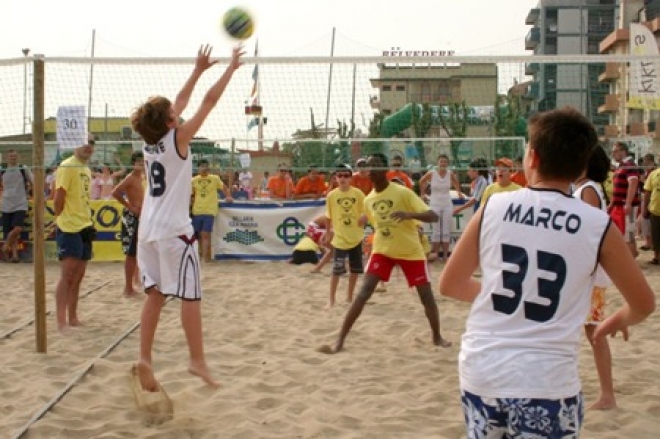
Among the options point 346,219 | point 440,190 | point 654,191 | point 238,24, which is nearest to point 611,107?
point 654,191

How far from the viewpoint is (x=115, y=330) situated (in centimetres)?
784

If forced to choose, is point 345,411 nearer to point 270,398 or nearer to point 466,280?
point 270,398

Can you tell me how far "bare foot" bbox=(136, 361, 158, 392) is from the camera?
4930 mm

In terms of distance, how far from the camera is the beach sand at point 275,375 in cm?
487

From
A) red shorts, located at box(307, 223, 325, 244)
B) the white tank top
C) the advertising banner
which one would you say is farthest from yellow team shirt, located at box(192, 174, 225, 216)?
the white tank top

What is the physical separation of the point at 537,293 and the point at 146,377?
9.93ft

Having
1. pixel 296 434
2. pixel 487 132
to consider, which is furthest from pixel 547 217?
pixel 487 132

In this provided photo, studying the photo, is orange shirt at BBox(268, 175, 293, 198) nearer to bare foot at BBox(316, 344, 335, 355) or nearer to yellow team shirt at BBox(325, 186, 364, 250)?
yellow team shirt at BBox(325, 186, 364, 250)

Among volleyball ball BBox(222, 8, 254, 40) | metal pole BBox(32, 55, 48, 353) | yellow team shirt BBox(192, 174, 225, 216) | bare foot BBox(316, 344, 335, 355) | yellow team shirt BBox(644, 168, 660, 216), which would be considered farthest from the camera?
yellow team shirt BBox(192, 174, 225, 216)

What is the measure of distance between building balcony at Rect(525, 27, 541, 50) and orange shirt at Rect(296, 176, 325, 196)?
64996mm

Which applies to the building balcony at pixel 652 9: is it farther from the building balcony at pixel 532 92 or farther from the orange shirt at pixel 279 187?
the orange shirt at pixel 279 187

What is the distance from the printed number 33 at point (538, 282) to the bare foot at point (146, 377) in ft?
9.57

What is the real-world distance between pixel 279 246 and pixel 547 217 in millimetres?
11753

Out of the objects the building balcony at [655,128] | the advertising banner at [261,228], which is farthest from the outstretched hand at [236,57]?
the advertising banner at [261,228]
